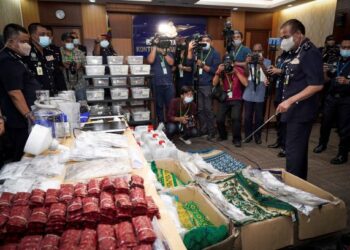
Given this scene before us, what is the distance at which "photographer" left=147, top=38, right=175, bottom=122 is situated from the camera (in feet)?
12.8

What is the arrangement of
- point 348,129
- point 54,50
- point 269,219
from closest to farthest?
1. point 269,219
2. point 348,129
3. point 54,50

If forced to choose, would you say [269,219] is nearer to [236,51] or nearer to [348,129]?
[348,129]

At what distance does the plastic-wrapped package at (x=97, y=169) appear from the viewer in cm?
100

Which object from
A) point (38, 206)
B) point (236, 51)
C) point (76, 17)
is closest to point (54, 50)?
point (76, 17)

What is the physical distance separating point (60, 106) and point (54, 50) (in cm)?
234

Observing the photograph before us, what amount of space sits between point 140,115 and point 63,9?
3.36m

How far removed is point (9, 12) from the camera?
12.9 feet

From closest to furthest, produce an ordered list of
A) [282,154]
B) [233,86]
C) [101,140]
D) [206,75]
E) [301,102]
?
[101,140] → [301,102] → [282,154] → [233,86] → [206,75]

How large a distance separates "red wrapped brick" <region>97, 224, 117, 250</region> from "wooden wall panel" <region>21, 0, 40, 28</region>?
575cm

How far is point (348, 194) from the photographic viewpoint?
7.36ft

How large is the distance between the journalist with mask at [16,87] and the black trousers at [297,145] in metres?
2.01

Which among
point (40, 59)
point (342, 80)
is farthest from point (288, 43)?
point (40, 59)

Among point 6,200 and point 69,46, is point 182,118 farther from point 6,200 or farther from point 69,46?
point 6,200

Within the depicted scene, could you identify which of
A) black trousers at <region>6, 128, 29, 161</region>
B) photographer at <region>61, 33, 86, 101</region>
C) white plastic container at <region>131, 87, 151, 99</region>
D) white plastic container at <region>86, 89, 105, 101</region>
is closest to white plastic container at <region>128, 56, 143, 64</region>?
white plastic container at <region>131, 87, 151, 99</region>
